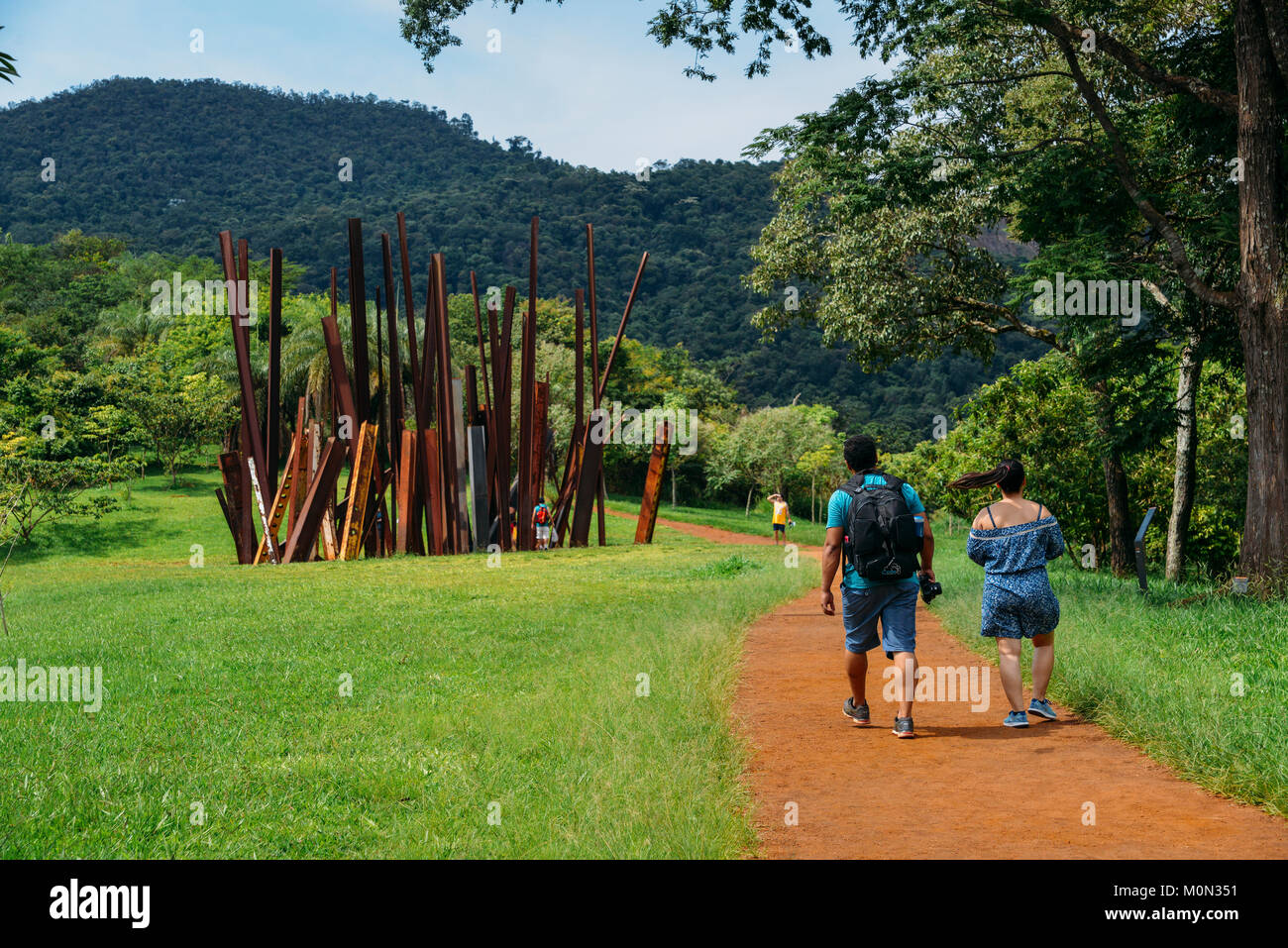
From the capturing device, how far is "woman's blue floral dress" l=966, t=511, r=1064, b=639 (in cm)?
650

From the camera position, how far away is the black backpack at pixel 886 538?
6.31 metres

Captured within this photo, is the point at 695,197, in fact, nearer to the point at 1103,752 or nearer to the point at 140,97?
the point at 140,97

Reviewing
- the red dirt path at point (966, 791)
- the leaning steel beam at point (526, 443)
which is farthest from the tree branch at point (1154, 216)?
the leaning steel beam at point (526, 443)

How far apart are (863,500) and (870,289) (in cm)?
1207

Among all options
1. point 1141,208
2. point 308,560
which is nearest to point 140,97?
point 308,560

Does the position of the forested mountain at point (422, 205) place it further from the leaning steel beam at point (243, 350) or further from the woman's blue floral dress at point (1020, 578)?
the woman's blue floral dress at point (1020, 578)

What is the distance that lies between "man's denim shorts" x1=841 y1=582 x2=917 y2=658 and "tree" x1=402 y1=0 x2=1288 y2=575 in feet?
25.4

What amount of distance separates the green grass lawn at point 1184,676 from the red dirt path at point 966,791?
14cm

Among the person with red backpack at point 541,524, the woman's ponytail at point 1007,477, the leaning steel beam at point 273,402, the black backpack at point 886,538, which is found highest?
the leaning steel beam at point 273,402

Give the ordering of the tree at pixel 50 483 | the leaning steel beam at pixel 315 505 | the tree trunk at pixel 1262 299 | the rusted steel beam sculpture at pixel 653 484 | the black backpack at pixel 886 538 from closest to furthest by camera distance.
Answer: the black backpack at pixel 886 538, the tree trunk at pixel 1262 299, the leaning steel beam at pixel 315 505, the tree at pixel 50 483, the rusted steel beam sculpture at pixel 653 484

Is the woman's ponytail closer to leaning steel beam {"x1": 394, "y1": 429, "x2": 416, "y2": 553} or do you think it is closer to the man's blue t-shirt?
the man's blue t-shirt

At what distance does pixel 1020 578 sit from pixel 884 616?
878 mm

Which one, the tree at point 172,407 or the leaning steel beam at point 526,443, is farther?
the tree at point 172,407

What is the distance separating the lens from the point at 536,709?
712cm
